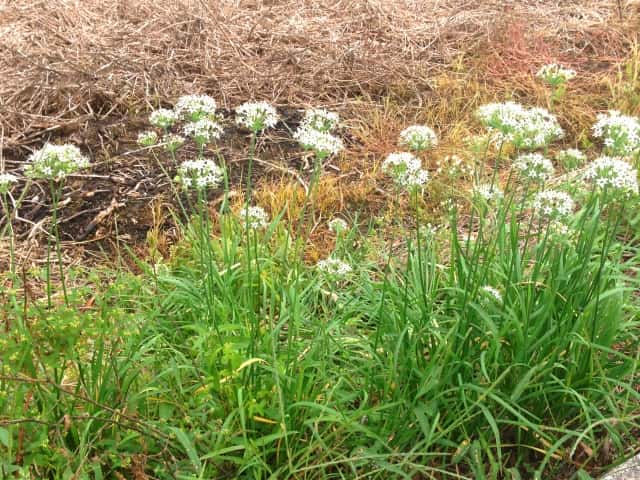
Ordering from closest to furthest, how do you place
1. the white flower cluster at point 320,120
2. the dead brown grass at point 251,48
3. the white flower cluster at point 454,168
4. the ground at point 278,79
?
the white flower cluster at point 320,120 → the white flower cluster at point 454,168 → the ground at point 278,79 → the dead brown grass at point 251,48

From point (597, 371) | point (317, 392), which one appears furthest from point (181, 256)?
point (597, 371)

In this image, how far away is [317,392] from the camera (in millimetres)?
2109

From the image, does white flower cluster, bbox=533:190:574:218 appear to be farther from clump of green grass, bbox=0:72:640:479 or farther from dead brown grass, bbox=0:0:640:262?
dead brown grass, bbox=0:0:640:262

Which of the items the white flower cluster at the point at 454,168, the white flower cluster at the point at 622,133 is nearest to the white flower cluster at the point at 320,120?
the white flower cluster at the point at 454,168

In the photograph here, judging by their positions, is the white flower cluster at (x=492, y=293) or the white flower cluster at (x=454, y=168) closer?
the white flower cluster at (x=492, y=293)

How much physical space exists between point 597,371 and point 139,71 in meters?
3.95

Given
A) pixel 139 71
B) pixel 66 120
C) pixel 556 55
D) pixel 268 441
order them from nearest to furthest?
pixel 268 441
pixel 66 120
pixel 139 71
pixel 556 55

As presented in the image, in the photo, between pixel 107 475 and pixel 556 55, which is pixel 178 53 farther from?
pixel 107 475

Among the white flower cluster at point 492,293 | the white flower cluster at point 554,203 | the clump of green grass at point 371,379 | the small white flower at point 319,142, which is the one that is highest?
the small white flower at point 319,142

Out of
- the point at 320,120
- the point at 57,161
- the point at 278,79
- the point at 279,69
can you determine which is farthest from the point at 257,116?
the point at 279,69

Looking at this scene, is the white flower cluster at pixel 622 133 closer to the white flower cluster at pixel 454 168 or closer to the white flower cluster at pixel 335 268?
the white flower cluster at pixel 454 168

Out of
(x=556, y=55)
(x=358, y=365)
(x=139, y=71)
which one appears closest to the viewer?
(x=358, y=365)

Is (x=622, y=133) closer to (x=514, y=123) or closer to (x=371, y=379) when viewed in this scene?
(x=514, y=123)

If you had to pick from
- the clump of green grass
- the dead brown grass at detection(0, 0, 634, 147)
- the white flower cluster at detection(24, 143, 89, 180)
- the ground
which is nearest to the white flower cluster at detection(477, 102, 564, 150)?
the clump of green grass
